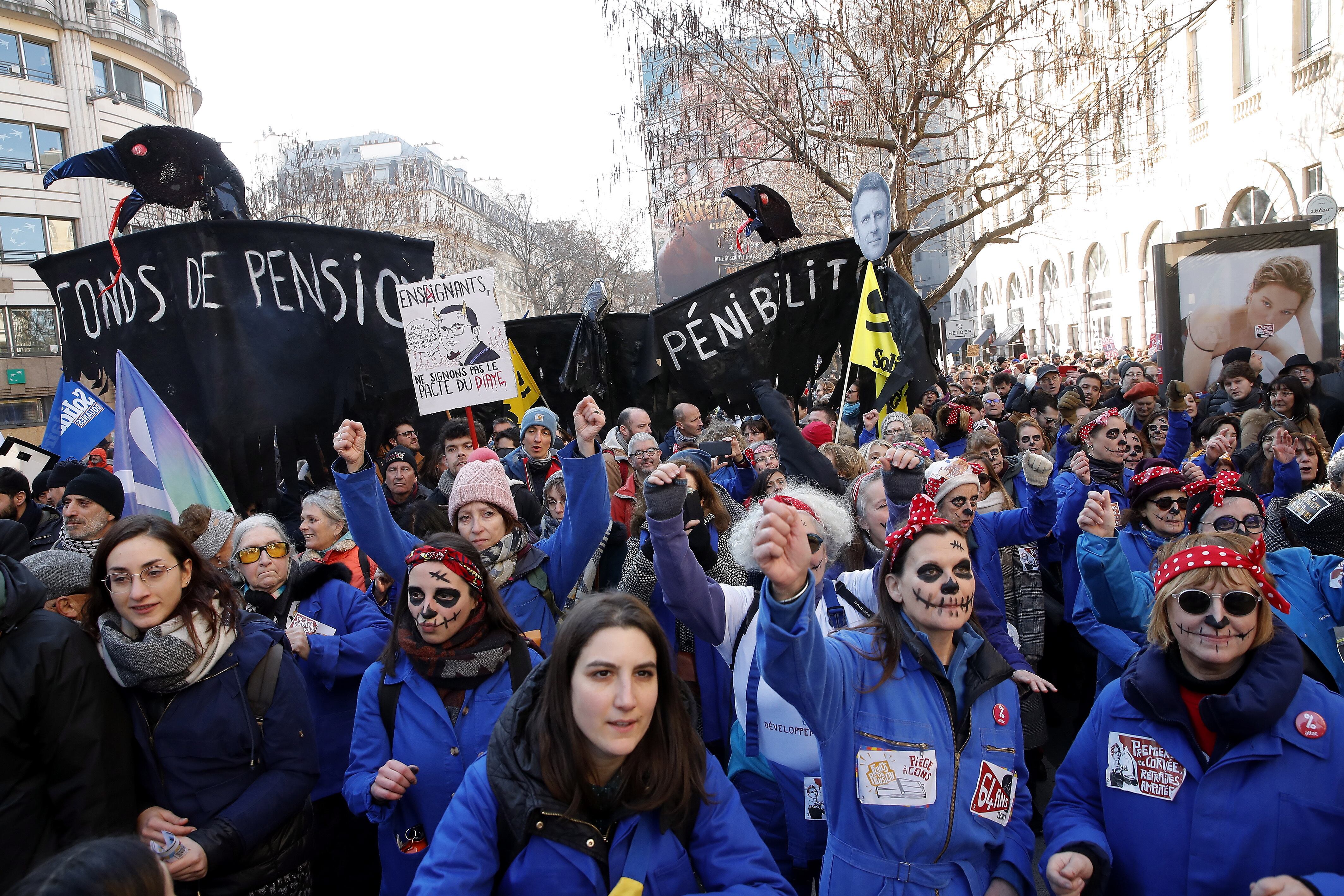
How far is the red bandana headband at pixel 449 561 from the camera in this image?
2.72m

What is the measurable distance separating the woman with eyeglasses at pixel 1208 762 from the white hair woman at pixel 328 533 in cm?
308

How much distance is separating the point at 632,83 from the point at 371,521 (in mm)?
11665

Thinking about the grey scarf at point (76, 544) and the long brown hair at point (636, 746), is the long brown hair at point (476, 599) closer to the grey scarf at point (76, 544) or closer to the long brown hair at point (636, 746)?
the long brown hair at point (636, 746)

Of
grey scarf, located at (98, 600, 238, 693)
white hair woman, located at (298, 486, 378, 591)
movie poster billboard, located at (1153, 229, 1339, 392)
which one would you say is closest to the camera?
grey scarf, located at (98, 600, 238, 693)

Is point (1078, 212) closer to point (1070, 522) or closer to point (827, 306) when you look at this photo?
point (827, 306)

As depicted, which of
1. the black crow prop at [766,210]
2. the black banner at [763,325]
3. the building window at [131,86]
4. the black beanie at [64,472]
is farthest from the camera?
the building window at [131,86]

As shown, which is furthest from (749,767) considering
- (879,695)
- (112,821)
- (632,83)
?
(632,83)

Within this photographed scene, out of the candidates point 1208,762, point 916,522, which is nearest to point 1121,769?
point 1208,762

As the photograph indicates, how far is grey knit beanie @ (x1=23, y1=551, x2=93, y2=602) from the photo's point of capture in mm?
2988

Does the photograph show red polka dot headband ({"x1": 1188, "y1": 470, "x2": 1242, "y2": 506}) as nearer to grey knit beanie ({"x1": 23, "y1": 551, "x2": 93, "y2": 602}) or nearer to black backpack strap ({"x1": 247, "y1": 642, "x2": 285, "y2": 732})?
black backpack strap ({"x1": 247, "y1": 642, "x2": 285, "y2": 732})

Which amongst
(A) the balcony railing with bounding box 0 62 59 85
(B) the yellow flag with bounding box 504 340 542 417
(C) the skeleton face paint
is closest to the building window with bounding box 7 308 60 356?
(A) the balcony railing with bounding box 0 62 59 85

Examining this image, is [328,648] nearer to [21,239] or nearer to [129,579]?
[129,579]

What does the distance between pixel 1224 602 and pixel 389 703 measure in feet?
7.90

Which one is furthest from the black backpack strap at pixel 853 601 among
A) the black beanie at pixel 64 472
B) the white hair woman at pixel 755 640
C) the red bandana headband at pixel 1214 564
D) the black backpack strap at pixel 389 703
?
the black beanie at pixel 64 472
